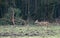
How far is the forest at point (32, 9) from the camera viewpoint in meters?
20.1

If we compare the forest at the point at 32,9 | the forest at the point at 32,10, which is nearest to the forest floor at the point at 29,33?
the forest at the point at 32,10

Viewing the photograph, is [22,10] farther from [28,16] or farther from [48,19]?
[48,19]

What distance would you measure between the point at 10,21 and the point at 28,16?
2.80 m

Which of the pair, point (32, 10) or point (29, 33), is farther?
point (32, 10)

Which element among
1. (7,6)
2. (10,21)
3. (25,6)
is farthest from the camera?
(25,6)

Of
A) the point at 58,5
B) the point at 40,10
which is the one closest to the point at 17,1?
the point at 40,10

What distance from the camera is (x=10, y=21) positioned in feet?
61.4

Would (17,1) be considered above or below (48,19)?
above

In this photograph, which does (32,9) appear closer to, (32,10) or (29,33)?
(32,10)

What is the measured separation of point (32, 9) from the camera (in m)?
21.4

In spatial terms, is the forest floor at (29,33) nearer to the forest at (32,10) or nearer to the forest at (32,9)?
the forest at (32,10)

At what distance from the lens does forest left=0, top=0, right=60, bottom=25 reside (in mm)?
20141

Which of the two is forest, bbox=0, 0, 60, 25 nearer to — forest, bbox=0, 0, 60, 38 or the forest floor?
forest, bbox=0, 0, 60, 38

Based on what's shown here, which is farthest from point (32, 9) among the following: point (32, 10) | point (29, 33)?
point (29, 33)
